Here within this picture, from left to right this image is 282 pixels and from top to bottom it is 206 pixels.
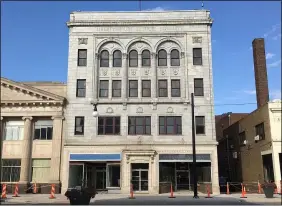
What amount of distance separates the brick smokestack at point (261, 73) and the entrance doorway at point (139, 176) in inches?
624

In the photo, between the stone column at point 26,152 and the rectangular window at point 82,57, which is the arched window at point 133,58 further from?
the stone column at point 26,152

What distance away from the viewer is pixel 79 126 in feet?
118

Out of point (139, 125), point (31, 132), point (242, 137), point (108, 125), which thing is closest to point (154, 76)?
point (139, 125)

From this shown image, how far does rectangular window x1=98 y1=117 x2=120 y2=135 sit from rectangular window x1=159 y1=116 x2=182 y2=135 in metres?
4.42

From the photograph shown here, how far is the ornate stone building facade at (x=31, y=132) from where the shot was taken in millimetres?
35750

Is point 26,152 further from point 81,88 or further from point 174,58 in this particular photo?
point 174,58

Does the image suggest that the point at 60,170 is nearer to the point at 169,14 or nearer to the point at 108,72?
the point at 108,72

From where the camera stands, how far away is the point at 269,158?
116ft

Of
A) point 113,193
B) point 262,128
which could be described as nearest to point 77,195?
point 113,193

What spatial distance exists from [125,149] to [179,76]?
9323 millimetres

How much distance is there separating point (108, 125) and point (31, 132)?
26.5 ft

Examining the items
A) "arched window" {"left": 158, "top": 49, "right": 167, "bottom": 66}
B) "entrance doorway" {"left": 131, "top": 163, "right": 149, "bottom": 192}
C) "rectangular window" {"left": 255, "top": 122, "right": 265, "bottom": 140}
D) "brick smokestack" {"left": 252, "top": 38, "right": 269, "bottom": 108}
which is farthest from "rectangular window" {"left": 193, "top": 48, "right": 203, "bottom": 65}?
"entrance doorway" {"left": 131, "top": 163, "right": 149, "bottom": 192}

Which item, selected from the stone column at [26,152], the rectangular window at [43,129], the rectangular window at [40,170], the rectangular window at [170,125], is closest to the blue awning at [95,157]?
the rectangular window at [40,170]

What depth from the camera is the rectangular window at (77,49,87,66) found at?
37.3 meters
